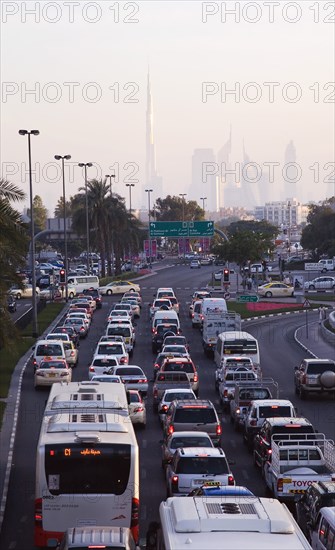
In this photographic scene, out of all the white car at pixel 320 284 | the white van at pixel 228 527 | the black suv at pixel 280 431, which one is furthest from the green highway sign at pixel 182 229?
the white van at pixel 228 527

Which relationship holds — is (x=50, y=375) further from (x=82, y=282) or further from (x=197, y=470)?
(x=82, y=282)

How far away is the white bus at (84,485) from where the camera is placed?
18.1m

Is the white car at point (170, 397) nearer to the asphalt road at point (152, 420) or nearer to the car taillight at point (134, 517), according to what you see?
the asphalt road at point (152, 420)

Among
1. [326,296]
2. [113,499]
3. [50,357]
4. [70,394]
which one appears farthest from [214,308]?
[113,499]

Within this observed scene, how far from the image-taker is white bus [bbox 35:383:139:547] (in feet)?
59.5

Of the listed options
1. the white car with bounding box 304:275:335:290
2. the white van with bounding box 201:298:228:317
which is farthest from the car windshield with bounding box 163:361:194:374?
the white car with bounding box 304:275:335:290

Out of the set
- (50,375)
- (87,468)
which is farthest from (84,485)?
(50,375)

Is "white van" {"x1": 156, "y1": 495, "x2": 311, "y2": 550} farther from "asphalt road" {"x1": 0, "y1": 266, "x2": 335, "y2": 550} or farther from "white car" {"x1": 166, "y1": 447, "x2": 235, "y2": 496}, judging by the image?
"white car" {"x1": 166, "y1": 447, "x2": 235, "y2": 496}

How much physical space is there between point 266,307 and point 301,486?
188 ft

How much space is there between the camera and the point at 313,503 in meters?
18.2

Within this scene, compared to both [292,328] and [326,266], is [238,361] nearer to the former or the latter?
[292,328]

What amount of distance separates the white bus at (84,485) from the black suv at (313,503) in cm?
294

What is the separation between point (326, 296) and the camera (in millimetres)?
88375

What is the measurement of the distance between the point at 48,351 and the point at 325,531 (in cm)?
3117
